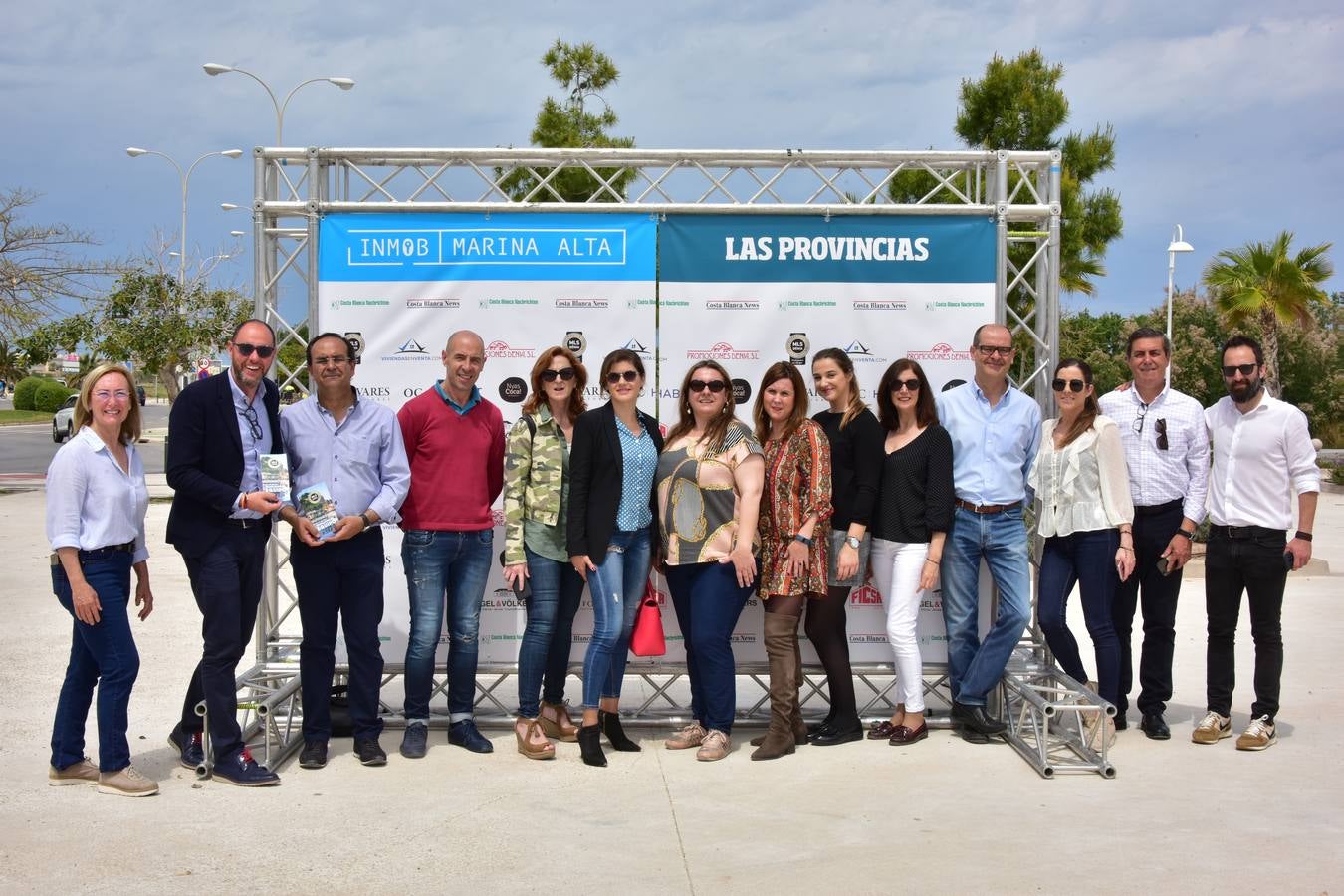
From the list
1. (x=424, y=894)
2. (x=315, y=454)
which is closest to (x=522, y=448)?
(x=315, y=454)

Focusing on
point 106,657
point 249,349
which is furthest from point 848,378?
point 106,657

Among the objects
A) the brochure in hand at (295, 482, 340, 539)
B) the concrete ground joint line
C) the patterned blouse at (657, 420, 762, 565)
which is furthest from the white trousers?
the brochure in hand at (295, 482, 340, 539)

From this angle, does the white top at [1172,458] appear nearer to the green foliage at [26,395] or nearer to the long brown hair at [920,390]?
the long brown hair at [920,390]

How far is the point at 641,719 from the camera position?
6.34 meters

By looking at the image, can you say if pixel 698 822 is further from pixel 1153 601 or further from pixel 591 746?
pixel 1153 601

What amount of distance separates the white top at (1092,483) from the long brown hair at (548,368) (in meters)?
2.40

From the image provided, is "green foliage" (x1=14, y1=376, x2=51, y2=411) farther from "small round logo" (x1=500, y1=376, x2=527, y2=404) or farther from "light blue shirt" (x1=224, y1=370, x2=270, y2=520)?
"light blue shirt" (x1=224, y1=370, x2=270, y2=520)

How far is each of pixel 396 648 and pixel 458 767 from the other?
0.95 metres

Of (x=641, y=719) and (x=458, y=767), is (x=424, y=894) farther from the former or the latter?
(x=641, y=719)

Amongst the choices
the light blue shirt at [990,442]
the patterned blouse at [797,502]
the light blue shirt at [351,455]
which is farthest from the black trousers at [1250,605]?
the light blue shirt at [351,455]


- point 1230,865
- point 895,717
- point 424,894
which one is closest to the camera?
point 424,894

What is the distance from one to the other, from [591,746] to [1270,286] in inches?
1023

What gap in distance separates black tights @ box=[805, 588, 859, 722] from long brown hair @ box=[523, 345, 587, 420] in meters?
1.54

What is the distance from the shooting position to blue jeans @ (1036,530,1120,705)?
5.96 meters
